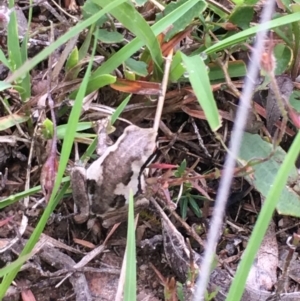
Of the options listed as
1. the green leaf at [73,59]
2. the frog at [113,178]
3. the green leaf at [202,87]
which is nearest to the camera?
the green leaf at [202,87]

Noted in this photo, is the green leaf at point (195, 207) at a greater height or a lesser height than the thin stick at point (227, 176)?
lesser

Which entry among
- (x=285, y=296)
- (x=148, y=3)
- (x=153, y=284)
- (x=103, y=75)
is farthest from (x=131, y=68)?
(x=285, y=296)

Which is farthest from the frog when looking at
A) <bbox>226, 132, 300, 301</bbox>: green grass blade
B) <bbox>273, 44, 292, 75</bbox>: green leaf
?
<bbox>226, 132, 300, 301</bbox>: green grass blade

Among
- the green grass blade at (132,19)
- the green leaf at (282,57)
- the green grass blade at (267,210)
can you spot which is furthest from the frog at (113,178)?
the green grass blade at (267,210)

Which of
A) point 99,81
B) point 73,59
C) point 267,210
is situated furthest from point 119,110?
point 267,210

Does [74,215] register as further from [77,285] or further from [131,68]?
[131,68]

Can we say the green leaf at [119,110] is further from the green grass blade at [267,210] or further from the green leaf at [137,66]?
the green grass blade at [267,210]
